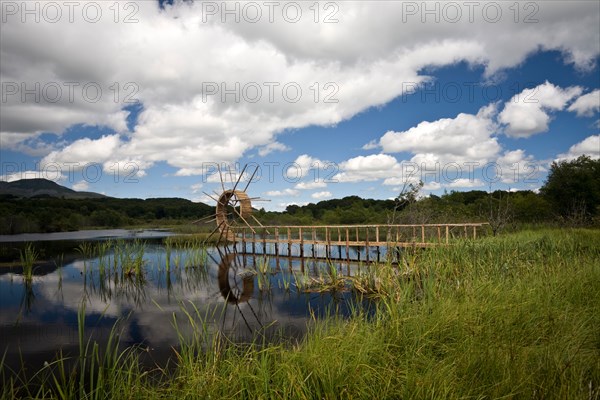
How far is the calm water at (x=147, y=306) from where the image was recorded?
704cm

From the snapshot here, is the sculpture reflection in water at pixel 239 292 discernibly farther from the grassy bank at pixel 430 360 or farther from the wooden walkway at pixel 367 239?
the wooden walkway at pixel 367 239

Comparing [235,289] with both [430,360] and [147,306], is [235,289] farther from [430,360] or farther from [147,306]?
[430,360]

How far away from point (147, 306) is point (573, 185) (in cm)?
3951

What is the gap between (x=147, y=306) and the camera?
978 cm

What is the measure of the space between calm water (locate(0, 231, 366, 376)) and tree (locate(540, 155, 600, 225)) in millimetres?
29583

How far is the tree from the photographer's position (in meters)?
33.5

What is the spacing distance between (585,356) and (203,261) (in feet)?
49.9

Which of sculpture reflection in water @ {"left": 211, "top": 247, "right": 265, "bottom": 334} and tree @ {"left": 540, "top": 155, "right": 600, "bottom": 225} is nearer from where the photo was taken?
sculpture reflection in water @ {"left": 211, "top": 247, "right": 265, "bottom": 334}

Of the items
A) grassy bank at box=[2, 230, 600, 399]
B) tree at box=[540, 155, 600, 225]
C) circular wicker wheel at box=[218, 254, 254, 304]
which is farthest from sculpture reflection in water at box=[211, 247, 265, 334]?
tree at box=[540, 155, 600, 225]

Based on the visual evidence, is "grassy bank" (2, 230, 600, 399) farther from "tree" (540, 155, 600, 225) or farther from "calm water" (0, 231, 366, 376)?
"tree" (540, 155, 600, 225)

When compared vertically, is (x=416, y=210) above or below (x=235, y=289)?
above

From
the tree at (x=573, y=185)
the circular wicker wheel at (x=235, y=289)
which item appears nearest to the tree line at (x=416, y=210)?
the tree at (x=573, y=185)

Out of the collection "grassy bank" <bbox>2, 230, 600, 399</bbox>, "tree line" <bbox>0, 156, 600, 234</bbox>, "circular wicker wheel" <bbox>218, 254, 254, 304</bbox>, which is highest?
"tree line" <bbox>0, 156, 600, 234</bbox>

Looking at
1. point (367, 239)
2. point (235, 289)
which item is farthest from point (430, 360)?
point (367, 239)
